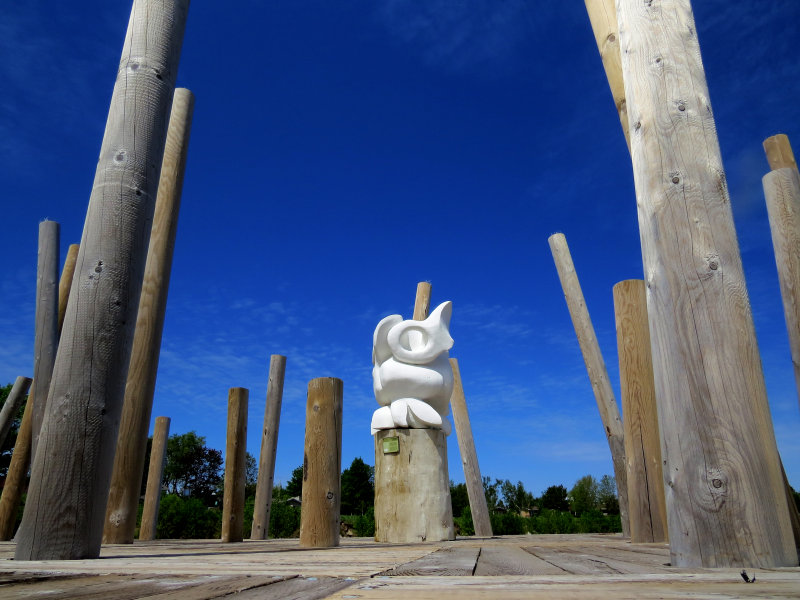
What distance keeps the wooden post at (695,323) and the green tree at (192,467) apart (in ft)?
129

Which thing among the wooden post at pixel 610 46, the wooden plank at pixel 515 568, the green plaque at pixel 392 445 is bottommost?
the wooden plank at pixel 515 568

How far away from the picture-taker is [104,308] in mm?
3086

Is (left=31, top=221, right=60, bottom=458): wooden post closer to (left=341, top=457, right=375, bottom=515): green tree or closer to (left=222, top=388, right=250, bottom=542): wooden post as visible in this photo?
(left=222, top=388, right=250, bottom=542): wooden post

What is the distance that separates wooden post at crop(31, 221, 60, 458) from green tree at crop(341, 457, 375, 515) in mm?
26551

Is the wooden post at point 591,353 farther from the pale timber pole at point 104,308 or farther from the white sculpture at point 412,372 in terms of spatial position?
the pale timber pole at point 104,308

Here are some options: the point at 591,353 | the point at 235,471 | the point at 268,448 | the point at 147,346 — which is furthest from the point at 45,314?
the point at 591,353

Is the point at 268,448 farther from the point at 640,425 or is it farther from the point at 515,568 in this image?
the point at 515,568

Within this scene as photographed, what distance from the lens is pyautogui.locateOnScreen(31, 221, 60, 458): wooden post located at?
222 inches

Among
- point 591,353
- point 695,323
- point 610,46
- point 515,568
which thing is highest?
point 610,46

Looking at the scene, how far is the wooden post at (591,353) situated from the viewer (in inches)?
260

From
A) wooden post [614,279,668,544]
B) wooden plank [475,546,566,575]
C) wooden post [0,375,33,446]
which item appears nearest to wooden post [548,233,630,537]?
wooden post [614,279,668,544]

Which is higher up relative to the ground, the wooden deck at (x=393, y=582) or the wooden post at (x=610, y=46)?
the wooden post at (x=610, y=46)

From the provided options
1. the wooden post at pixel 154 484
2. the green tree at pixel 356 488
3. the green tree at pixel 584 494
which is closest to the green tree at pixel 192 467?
the green tree at pixel 356 488

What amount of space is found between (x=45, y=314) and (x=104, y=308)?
3.84 metres
